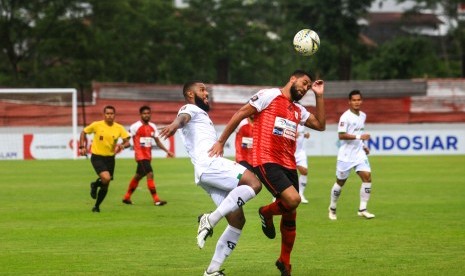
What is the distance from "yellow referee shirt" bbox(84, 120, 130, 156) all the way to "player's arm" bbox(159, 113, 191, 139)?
9.16 m

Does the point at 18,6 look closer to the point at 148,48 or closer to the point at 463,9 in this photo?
the point at 148,48

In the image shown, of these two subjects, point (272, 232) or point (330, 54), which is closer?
point (272, 232)

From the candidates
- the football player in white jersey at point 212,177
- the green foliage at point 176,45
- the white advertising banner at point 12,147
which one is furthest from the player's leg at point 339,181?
the green foliage at point 176,45

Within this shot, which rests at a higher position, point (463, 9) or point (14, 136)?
point (463, 9)

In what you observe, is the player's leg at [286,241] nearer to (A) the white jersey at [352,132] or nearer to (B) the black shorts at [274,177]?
(B) the black shorts at [274,177]

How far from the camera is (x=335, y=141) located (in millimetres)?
46156

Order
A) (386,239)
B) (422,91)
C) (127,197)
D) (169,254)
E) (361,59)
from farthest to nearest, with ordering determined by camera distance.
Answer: (361,59) → (422,91) → (127,197) → (386,239) → (169,254)

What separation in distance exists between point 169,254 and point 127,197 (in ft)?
29.8

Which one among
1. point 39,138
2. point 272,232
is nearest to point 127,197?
point 272,232

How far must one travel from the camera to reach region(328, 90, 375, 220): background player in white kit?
19172 mm

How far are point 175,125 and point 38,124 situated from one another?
36.7m

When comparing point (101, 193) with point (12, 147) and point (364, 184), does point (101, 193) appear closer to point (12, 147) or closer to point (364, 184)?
point (364, 184)

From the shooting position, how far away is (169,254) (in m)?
14.0

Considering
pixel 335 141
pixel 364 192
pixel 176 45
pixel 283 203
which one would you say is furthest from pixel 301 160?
pixel 176 45
